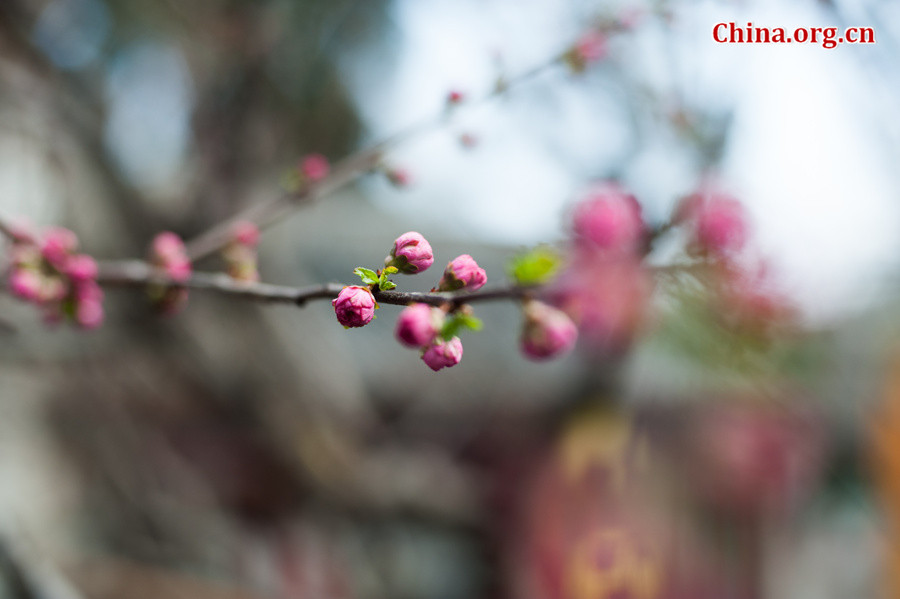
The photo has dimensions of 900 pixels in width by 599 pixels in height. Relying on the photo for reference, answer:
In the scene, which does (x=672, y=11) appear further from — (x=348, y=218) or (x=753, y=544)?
(x=348, y=218)

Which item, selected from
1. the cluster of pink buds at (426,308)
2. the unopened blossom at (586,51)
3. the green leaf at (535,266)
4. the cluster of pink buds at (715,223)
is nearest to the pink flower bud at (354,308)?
the cluster of pink buds at (426,308)

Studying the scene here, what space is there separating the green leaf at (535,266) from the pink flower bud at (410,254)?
0.23ft

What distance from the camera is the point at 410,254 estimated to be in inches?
13.2

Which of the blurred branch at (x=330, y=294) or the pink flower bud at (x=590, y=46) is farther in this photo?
the pink flower bud at (x=590, y=46)

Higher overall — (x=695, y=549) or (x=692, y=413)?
(x=692, y=413)

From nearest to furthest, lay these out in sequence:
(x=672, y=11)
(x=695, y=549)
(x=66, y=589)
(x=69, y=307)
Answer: (x=69, y=307), (x=672, y=11), (x=66, y=589), (x=695, y=549)

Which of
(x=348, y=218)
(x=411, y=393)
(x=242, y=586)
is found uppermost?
(x=348, y=218)

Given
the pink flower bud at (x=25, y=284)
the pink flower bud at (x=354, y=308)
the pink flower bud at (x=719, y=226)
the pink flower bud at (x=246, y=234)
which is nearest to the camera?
the pink flower bud at (x=354, y=308)

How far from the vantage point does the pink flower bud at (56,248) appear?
2.06ft

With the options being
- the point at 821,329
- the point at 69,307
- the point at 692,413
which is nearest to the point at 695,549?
the point at 692,413

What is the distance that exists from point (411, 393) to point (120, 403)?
1.61 meters

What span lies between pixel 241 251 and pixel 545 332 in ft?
1.60

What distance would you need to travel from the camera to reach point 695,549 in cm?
260

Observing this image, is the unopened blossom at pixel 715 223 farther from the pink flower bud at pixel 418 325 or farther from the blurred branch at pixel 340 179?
the blurred branch at pixel 340 179
